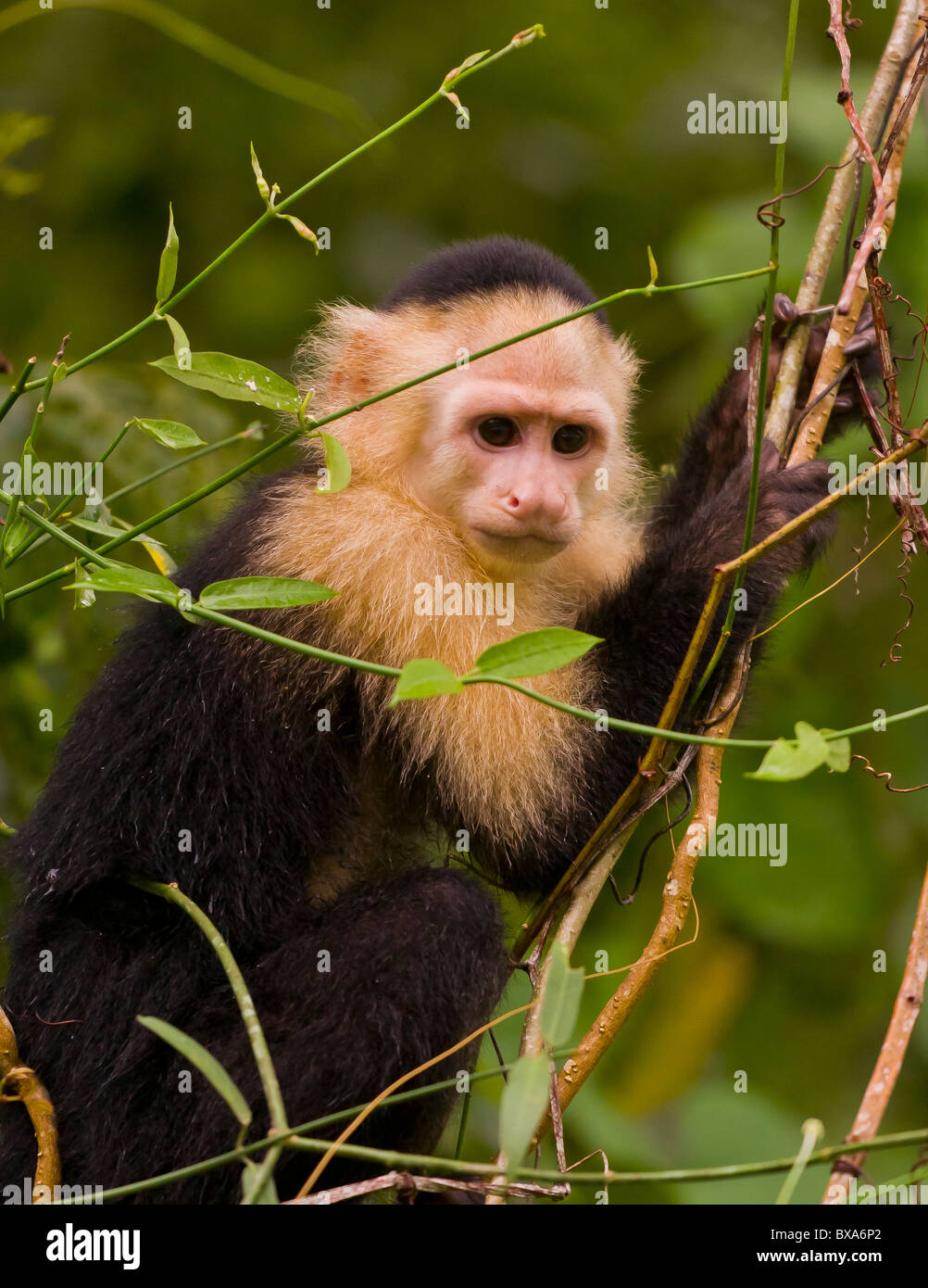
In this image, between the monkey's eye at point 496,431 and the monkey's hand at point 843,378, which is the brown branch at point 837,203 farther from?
the monkey's eye at point 496,431

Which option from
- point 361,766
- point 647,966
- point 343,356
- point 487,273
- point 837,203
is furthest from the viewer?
point 343,356

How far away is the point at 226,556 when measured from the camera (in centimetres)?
464

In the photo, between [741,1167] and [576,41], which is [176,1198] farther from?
[576,41]

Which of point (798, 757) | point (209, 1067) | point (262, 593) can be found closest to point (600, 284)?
point (262, 593)

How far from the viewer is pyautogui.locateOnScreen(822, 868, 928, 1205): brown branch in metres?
2.87

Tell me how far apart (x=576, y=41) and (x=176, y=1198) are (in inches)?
287

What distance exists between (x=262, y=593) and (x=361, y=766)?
5.62ft

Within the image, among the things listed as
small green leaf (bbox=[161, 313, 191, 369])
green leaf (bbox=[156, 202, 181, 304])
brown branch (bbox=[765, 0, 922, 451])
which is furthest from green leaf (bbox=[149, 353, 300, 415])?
brown branch (bbox=[765, 0, 922, 451])

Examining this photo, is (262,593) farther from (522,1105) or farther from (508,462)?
(508,462)

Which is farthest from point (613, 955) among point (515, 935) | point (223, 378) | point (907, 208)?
point (223, 378)

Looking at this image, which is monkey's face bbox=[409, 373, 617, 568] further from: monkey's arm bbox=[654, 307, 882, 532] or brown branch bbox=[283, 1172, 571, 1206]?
brown branch bbox=[283, 1172, 571, 1206]

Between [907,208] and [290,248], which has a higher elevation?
[290,248]

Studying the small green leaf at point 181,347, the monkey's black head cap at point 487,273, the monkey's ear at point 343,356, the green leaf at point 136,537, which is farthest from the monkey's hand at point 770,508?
the small green leaf at point 181,347

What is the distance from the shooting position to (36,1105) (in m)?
4.10
